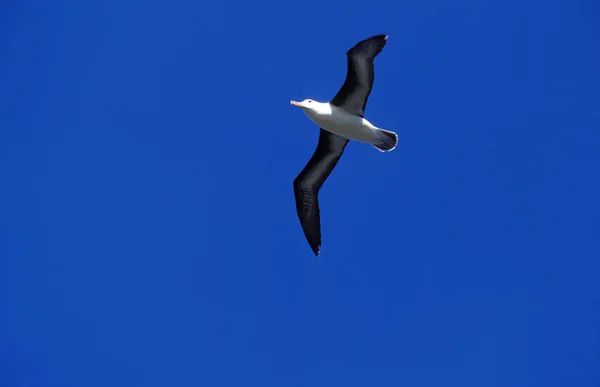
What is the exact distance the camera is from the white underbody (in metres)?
14.4

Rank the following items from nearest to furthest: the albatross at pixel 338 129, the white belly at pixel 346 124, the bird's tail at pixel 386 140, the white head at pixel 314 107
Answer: the albatross at pixel 338 129
the white belly at pixel 346 124
the white head at pixel 314 107
the bird's tail at pixel 386 140

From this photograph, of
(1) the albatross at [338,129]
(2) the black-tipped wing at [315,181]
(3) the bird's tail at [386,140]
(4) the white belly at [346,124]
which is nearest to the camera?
(1) the albatross at [338,129]

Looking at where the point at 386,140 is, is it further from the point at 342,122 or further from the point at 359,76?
the point at 359,76

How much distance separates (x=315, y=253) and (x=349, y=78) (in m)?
4.90

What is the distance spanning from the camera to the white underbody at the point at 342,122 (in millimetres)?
14422

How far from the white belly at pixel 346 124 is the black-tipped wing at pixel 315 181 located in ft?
2.76

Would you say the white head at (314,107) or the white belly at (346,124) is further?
the white head at (314,107)

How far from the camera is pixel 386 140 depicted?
1481 cm

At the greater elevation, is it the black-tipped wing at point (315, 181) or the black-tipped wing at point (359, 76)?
the black-tipped wing at point (359, 76)

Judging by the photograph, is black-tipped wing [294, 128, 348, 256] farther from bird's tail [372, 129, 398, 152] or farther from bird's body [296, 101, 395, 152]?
bird's tail [372, 129, 398, 152]

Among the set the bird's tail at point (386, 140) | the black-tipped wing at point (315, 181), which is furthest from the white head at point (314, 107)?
the bird's tail at point (386, 140)

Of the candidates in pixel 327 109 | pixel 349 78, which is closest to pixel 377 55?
pixel 349 78

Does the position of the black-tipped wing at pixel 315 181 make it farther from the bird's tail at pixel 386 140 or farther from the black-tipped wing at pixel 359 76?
the black-tipped wing at pixel 359 76

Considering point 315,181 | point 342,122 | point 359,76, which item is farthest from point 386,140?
point 315,181
